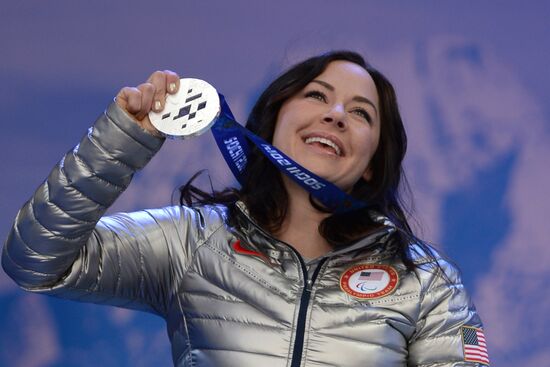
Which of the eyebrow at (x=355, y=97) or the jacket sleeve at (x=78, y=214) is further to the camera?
the eyebrow at (x=355, y=97)

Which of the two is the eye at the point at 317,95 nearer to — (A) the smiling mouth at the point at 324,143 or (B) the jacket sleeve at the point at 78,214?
(A) the smiling mouth at the point at 324,143

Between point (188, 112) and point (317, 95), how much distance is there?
21.0 inches

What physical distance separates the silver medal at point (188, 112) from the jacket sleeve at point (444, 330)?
59cm

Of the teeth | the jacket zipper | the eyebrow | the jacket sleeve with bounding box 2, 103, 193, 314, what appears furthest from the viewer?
the eyebrow

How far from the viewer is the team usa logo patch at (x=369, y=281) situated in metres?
1.82

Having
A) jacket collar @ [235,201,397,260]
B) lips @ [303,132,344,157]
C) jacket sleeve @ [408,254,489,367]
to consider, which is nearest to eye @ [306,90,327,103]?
lips @ [303,132,344,157]

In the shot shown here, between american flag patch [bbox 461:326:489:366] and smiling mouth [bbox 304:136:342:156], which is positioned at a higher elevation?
smiling mouth [bbox 304:136:342:156]

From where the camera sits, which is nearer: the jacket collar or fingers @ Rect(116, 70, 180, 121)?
fingers @ Rect(116, 70, 180, 121)

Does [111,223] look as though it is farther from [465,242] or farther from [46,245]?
[465,242]

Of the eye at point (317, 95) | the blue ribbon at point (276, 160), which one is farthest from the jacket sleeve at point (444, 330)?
the eye at point (317, 95)

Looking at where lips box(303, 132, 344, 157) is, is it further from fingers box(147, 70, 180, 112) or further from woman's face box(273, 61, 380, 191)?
fingers box(147, 70, 180, 112)

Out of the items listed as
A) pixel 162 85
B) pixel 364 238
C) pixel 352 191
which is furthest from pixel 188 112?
pixel 352 191

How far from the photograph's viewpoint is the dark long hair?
1.97 m

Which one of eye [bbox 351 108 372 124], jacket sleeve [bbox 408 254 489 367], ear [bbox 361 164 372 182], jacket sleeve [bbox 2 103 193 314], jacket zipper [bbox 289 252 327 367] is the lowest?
jacket sleeve [bbox 2 103 193 314]
